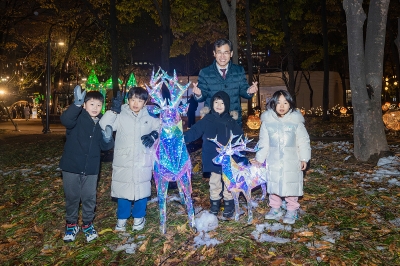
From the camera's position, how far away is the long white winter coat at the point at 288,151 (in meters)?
4.66

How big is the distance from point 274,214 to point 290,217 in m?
0.26

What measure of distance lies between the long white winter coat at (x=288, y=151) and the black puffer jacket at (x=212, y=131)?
1.78 ft

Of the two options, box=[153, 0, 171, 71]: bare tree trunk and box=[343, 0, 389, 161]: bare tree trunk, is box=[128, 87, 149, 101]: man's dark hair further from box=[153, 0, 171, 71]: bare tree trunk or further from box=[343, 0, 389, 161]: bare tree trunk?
box=[153, 0, 171, 71]: bare tree trunk

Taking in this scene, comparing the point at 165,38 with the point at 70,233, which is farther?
the point at 165,38

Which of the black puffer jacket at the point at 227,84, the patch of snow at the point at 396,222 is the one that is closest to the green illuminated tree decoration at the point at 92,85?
the black puffer jacket at the point at 227,84

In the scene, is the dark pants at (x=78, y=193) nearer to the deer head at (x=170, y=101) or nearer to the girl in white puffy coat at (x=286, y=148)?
the deer head at (x=170, y=101)

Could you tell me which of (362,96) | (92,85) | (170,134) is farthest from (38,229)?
(92,85)

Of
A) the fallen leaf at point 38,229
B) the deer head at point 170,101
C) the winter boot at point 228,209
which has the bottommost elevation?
the fallen leaf at point 38,229

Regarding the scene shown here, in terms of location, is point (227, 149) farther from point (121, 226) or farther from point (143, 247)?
point (121, 226)

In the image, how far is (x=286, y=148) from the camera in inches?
184

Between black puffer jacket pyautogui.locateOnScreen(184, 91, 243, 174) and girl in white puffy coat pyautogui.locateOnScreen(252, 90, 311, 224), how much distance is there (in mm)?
519

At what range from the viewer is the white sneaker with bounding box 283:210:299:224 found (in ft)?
15.6

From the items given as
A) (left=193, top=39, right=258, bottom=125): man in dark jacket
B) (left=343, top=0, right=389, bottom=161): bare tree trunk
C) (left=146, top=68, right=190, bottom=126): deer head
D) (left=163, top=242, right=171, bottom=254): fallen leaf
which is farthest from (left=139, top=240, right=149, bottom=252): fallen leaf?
(left=343, top=0, right=389, bottom=161): bare tree trunk

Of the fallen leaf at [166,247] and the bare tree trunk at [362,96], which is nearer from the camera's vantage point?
the fallen leaf at [166,247]
